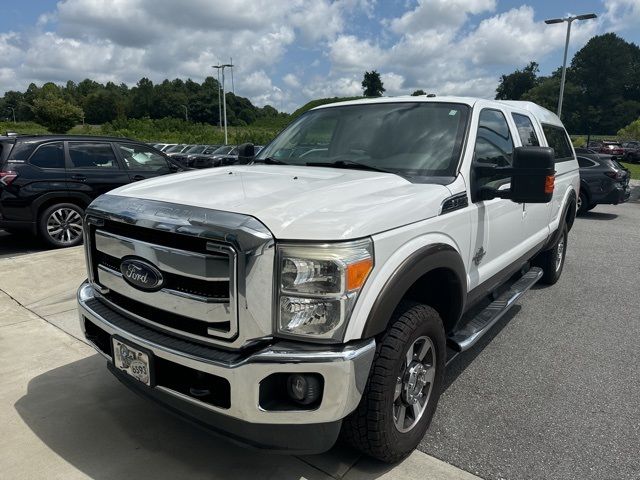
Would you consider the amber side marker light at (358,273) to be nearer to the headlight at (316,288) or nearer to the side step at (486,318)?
the headlight at (316,288)

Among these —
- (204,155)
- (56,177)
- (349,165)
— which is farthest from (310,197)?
(204,155)

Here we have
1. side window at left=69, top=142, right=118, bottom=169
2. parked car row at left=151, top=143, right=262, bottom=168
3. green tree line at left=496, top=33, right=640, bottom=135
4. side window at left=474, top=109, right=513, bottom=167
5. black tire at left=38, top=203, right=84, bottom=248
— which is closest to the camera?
side window at left=474, top=109, right=513, bottom=167

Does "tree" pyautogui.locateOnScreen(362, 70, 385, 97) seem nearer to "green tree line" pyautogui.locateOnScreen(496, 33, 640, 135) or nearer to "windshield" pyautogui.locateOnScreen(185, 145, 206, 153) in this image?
"green tree line" pyautogui.locateOnScreen(496, 33, 640, 135)

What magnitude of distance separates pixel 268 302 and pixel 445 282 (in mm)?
1287

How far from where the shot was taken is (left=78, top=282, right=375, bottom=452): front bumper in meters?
2.02

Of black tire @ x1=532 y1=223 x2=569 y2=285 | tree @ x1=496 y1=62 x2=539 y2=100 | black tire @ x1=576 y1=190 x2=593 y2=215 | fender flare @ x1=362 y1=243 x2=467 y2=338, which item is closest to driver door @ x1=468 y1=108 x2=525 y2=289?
fender flare @ x1=362 y1=243 x2=467 y2=338

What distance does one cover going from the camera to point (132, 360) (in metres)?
2.40

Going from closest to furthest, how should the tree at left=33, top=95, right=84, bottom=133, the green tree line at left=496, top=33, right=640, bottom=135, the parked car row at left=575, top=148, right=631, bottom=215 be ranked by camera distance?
the parked car row at left=575, top=148, right=631, bottom=215
the tree at left=33, top=95, right=84, bottom=133
the green tree line at left=496, top=33, right=640, bottom=135

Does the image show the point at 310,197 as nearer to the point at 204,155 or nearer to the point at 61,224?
the point at 61,224

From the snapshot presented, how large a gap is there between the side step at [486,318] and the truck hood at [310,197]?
2.95ft

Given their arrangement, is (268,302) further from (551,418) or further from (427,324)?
(551,418)

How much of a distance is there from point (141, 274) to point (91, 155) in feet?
21.1

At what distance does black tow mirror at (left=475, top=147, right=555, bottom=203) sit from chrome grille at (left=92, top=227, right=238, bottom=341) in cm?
179

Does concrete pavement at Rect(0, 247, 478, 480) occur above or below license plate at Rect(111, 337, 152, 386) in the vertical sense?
below
